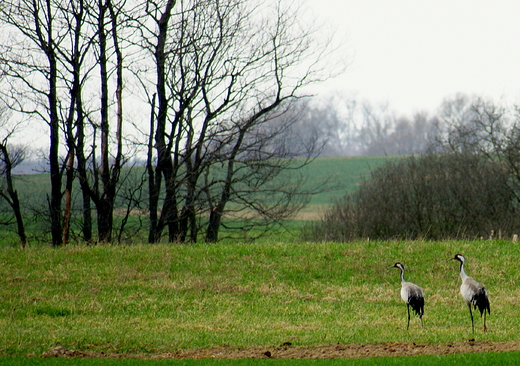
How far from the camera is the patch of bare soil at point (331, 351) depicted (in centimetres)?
965

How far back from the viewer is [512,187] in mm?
38094

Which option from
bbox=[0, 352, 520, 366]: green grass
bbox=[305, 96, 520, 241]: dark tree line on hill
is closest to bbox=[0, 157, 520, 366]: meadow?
bbox=[0, 352, 520, 366]: green grass

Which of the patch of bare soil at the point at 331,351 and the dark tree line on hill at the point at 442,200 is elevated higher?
the dark tree line on hill at the point at 442,200

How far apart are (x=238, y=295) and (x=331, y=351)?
549cm

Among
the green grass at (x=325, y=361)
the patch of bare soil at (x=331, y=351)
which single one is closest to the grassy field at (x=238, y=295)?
the patch of bare soil at (x=331, y=351)

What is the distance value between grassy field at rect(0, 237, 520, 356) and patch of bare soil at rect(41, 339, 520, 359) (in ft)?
0.97

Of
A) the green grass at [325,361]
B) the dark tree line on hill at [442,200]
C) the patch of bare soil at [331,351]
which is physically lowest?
the patch of bare soil at [331,351]

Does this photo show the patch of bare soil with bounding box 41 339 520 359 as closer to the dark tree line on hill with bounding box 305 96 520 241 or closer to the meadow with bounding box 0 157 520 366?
the meadow with bounding box 0 157 520 366

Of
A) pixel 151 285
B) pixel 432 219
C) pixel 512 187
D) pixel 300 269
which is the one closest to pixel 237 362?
pixel 151 285

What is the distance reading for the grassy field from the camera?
10.9m

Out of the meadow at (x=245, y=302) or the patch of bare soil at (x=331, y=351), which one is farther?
the meadow at (x=245, y=302)

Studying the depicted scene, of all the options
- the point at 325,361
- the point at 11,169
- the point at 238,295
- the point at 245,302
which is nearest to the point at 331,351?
the point at 325,361

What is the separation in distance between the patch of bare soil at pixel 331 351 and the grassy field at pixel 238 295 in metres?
0.30

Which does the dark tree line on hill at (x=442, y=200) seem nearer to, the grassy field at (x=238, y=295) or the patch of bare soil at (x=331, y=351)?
the grassy field at (x=238, y=295)
